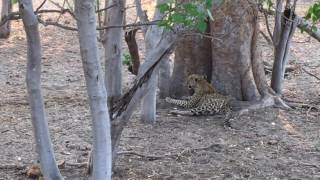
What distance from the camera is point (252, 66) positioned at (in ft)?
23.9

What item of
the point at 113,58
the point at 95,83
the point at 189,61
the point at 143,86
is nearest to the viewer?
the point at 95,83

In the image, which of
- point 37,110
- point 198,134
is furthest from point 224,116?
point 37,110

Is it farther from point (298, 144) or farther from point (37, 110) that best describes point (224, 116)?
point (37, 110)

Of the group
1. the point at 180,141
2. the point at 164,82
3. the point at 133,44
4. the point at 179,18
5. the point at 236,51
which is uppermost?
the point at 179,18

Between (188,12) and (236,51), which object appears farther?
(236,51)

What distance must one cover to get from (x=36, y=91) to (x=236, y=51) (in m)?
3.54

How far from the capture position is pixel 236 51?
6969 mm

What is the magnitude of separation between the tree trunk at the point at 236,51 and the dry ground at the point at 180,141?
39 centimetres

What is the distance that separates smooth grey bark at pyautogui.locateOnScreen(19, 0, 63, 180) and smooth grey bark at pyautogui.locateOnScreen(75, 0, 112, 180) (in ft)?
1.21

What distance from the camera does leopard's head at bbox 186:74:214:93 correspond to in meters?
7.09

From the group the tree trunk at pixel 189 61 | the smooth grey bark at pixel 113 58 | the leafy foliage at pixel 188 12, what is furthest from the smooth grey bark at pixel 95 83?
the tree trunk at pixel 189 61

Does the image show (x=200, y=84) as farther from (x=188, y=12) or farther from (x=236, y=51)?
(x=188, y=12)

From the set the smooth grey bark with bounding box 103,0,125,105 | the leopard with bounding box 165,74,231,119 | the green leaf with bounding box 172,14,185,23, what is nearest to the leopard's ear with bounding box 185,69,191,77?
the leopard with bounding box 165,74,231,119

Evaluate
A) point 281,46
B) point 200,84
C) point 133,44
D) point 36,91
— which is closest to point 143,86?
point 36,91
